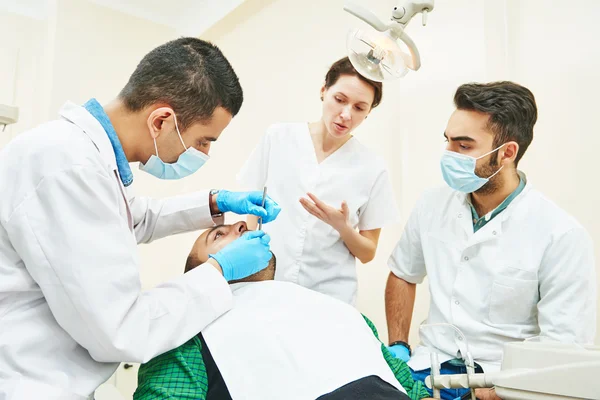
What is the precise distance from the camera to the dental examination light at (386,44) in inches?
59.4

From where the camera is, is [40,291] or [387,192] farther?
[387,192]

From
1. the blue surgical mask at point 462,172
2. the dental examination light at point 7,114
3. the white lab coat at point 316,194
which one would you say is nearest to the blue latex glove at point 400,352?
the white lab coat at point 316,194

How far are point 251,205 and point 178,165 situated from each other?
0.30 metres

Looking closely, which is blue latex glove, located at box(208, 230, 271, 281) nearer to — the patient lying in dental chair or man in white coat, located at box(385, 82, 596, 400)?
the patient lying in dental chair

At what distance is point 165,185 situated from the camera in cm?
391

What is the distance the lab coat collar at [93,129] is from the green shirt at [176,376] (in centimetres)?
47

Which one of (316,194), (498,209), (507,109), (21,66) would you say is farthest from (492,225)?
(21,66)

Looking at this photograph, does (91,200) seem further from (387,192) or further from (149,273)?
(149,273)

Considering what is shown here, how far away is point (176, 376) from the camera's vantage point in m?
1.18

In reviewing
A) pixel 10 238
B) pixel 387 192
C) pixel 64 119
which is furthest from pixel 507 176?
pixel 10 238

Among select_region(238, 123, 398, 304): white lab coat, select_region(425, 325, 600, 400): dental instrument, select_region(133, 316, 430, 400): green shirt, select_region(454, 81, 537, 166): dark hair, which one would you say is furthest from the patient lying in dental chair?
select_region(454, 81, 537, 166): dark hair

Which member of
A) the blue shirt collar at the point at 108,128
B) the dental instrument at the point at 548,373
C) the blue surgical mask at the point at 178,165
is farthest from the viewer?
the blue surgical mask at the point at 178,165

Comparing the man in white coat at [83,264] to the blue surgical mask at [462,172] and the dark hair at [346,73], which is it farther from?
the blue surgical mask at [462,172]

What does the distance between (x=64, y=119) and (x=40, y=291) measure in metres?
0.41
